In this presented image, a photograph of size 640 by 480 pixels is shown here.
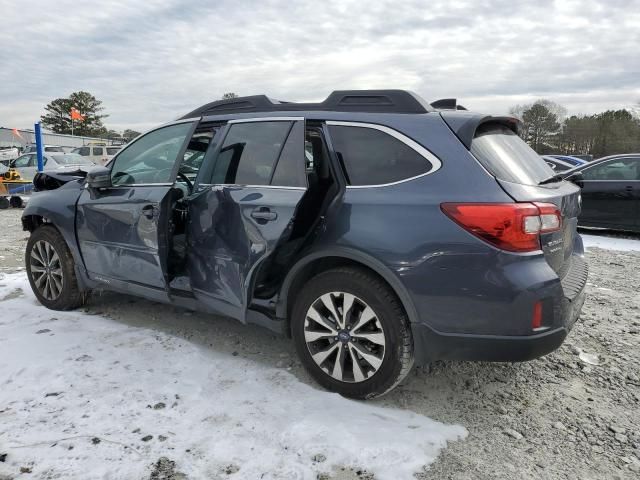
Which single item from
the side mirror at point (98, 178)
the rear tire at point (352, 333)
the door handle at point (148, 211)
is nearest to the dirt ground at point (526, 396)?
the rear tire at point (352, 333)

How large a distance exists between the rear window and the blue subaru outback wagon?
0.5 inches

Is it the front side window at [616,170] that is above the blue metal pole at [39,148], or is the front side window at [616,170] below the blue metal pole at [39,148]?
below

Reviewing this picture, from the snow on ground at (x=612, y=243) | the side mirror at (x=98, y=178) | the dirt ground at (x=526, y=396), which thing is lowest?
the dirt ground at (x=526, y=396)

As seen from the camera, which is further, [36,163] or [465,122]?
[36,163]

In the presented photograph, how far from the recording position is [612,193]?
28.1 ft

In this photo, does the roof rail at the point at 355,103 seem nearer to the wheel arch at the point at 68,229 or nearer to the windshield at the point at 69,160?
the wheel arch at the point at 68,229

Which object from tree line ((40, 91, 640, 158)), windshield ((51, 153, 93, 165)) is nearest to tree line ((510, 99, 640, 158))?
tree line ((40, 91, 640, 158))

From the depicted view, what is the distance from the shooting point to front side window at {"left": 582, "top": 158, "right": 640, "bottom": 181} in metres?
8.54

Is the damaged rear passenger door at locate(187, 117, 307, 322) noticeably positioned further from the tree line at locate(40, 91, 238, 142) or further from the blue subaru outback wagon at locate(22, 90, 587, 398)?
the tree line at locate(40, 91, 238, 142)

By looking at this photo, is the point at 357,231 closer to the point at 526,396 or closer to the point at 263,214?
the point at 263,214

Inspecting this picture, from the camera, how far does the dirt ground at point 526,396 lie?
240 cm

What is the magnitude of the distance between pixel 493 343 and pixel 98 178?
3.21 metres

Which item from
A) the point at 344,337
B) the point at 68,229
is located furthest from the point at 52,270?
the point at 344,337

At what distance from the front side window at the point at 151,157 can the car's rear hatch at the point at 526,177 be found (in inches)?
83.4
